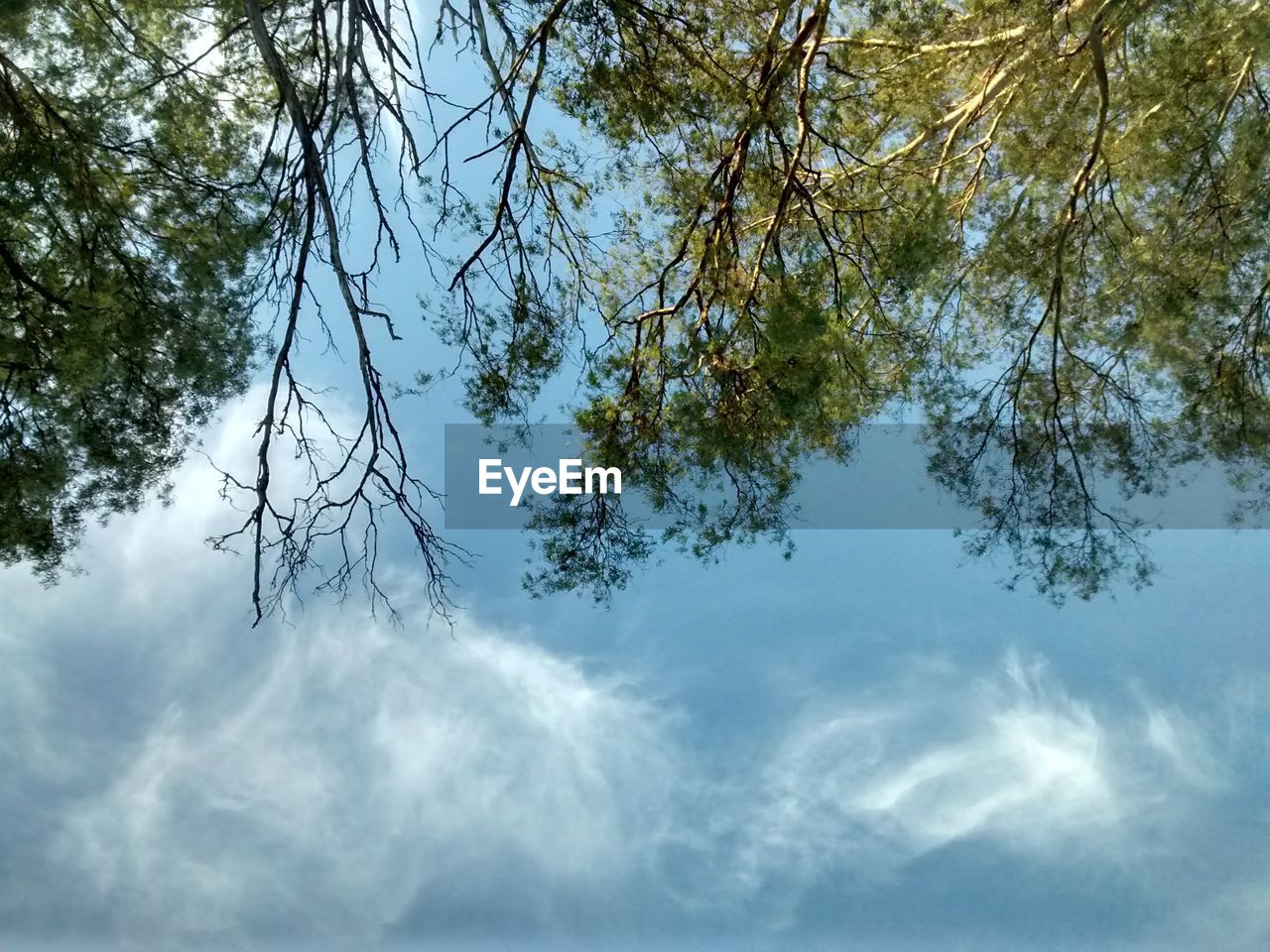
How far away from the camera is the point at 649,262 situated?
271cm

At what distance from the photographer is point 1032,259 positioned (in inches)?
108

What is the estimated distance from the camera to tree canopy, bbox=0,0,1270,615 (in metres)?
2.34

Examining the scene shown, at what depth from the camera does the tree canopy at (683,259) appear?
2.34 m

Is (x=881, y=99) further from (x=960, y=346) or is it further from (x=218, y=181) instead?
(x=218, y=181)

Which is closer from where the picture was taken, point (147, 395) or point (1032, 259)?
point (147, 395)

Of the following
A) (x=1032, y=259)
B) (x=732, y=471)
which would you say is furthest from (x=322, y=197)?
(x=1032, y=259)

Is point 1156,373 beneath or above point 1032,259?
beneath

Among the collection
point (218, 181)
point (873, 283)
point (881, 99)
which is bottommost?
point (873, 283)

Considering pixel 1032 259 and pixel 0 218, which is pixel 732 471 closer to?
pixel 1032 259

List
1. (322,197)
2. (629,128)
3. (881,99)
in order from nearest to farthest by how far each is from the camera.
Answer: (322,197) → (629,128) → (881,99)

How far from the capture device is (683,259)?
8.70 feet

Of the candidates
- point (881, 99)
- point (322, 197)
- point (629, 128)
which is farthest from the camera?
point (881, 99)

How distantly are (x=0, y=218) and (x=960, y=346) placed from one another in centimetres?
316

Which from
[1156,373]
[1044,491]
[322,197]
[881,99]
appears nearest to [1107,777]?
[1044,491]
